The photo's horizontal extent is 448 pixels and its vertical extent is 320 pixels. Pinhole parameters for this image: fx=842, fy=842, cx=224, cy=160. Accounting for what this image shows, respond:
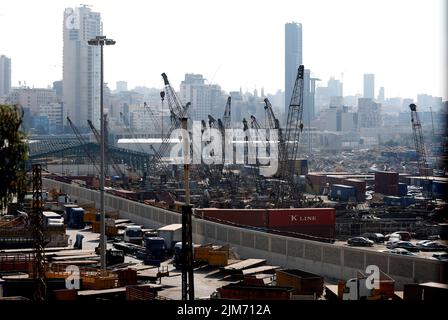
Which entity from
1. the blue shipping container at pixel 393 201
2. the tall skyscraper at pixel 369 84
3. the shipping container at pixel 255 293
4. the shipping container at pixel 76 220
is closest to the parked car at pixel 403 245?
the shipping container at pixel 76 220

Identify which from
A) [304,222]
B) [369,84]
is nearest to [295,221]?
[304,222]

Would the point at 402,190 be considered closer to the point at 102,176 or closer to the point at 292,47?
the point at 102,176

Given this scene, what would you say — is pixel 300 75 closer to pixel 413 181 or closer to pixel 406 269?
pixel 413 181

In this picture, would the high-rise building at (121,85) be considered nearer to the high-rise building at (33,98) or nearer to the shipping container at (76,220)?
the high-rise building at (33,98)

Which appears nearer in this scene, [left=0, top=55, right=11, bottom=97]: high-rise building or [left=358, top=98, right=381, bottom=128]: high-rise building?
[left=358, top=98, right=381, bottom=128]: high-rise building

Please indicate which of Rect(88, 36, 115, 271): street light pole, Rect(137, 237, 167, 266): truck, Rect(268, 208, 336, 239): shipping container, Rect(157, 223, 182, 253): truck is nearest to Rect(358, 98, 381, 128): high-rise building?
Rect(268, 208, 336, 239): shipping container

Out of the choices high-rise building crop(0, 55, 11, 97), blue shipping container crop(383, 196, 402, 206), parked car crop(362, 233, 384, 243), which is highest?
high-rise building crop(0, 55, 11, 97)

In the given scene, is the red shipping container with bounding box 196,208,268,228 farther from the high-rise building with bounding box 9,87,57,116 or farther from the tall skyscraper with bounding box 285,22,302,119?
the tall skyscraper with bounding box 285,22,302,119
